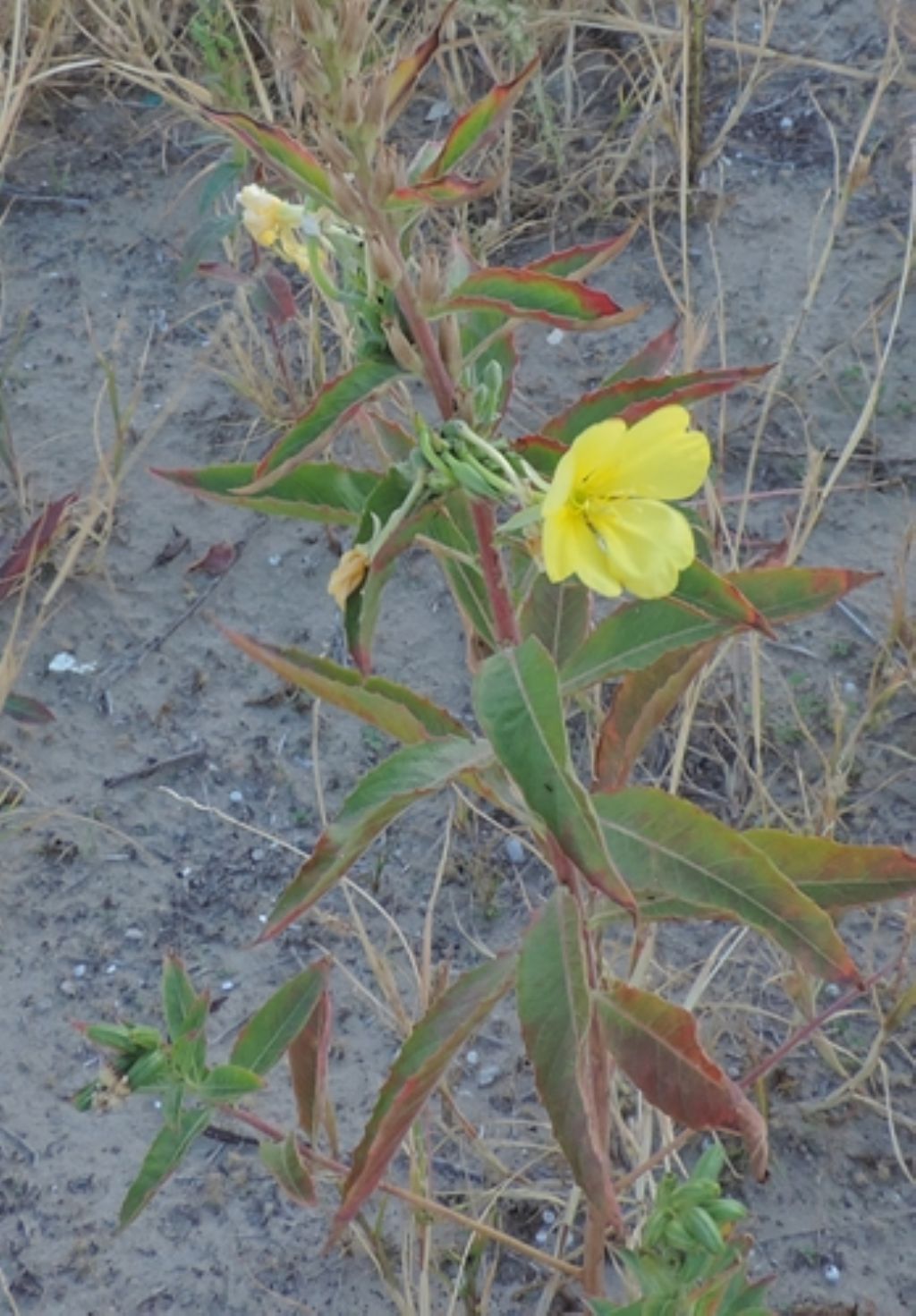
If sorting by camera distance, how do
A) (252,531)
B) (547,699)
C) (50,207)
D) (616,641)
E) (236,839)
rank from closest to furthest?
(547,699) < (616,641) < (236,839) < (252,531) < (50,207)

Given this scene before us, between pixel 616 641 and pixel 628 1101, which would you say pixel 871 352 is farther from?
pixel 616 641

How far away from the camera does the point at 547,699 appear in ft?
3.24

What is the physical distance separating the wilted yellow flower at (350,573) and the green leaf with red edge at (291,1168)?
57 cm

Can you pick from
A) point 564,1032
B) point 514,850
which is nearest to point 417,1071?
point 564,1032

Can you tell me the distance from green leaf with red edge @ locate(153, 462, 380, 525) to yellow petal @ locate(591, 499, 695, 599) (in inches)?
8.7

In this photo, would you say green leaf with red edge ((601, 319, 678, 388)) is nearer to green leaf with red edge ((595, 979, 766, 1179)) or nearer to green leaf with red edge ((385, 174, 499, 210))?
green leaf with red edge ((385, 174, 499, 210))

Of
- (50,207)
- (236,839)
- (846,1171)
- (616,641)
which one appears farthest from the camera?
(50,207)

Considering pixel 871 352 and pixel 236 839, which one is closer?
pixel 236 839

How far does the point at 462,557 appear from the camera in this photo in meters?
1.15

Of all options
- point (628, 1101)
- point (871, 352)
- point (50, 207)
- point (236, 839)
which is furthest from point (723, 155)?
A: point (628, 1101)

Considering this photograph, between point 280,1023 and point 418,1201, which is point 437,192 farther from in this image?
point 418,1201

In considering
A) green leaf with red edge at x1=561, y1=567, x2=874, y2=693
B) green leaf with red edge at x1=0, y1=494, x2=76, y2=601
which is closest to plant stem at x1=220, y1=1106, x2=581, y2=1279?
green leaf with red edge at x1=561, y1=567, x2=874, y2=693

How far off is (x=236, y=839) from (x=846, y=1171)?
0.87 meters

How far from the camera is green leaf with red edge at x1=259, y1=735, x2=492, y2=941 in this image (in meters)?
1.02
